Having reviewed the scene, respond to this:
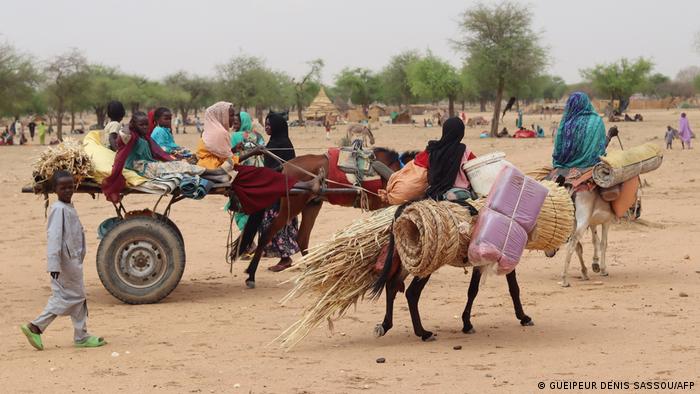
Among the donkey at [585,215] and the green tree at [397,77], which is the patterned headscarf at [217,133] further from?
the green tree at [397,77]

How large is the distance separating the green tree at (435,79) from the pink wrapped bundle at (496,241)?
63021 millimetres

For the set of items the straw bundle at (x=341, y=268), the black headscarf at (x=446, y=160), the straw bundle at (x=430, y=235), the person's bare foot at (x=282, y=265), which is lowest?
the person's bare foot at (x=282, y=265)

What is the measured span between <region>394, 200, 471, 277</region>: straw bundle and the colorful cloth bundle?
0.14m

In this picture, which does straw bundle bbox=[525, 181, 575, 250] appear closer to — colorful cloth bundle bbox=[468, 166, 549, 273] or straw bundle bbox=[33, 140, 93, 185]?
colorful cloth bundle bbox=[468, 166, 549, 273]

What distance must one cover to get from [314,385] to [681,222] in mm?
10273

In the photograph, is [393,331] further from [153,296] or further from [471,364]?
[153,296]

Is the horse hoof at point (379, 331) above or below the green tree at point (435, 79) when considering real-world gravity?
below

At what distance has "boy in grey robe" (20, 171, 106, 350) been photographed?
766 cm

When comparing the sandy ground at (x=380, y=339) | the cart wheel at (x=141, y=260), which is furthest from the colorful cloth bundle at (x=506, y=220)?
the cart wheel at (x=141, y=260)

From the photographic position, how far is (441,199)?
25.9ft

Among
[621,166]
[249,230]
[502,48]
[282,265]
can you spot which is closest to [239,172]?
[249,230]

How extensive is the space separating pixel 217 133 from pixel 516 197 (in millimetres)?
4117

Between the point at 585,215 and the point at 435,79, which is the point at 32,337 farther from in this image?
the point at 435,79

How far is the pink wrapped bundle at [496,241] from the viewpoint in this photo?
7352 millimetres
